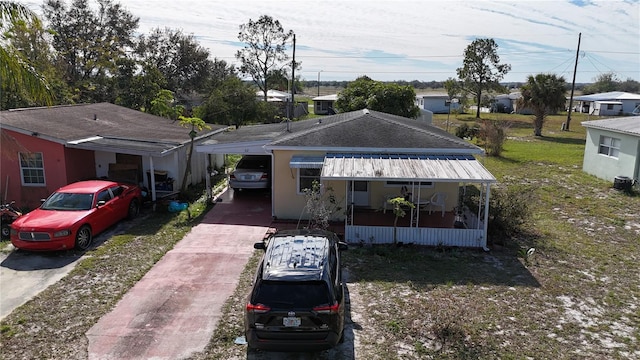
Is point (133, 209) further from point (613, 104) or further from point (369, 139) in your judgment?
point (613, 104)

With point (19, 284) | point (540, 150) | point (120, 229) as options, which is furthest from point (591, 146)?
point (19, 284)

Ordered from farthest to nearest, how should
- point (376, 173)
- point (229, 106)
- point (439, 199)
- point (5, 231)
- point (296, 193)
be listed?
point (229, 106) → point (296, 193) → point (439, 199) → point (5, 231) → point (376, 173)

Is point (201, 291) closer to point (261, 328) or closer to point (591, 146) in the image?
point (261, 328)

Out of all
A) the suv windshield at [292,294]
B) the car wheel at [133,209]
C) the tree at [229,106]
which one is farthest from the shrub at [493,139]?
the suv windshield at [292,294]

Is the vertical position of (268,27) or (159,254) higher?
(268,27)

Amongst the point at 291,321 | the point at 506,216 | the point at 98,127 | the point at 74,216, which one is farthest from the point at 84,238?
the point at 506,216
